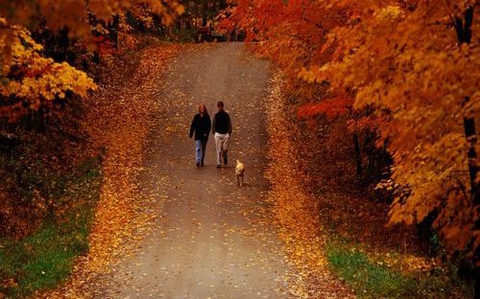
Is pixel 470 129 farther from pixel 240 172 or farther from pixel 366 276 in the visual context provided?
pixel 240 172

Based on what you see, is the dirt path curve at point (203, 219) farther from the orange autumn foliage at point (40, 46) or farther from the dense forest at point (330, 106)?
the orange autumn foliage at point (40, 46)

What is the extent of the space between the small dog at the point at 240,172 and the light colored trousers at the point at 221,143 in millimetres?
1279

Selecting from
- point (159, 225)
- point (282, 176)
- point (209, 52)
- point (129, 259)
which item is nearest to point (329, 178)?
point (282, 176)

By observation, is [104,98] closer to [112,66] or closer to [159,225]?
[112,66]

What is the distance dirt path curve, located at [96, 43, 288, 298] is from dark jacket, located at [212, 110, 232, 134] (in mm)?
1265

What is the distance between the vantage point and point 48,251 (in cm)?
1322

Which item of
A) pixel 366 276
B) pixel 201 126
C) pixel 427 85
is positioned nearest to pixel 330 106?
pixel 201 126

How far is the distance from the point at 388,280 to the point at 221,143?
27.2ft

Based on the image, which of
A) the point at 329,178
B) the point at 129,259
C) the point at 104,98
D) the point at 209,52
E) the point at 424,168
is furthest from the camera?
the point at 209,52

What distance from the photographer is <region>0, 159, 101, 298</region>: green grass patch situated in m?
11.7

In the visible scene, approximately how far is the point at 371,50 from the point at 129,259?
670 cm

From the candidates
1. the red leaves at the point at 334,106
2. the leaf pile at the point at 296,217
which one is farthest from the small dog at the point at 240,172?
the red leaves at the point at 334,106

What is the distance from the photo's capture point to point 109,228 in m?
15.0

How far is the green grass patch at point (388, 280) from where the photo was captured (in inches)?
461
